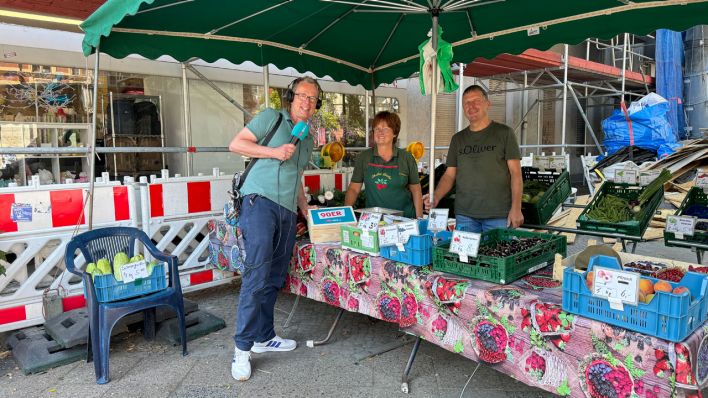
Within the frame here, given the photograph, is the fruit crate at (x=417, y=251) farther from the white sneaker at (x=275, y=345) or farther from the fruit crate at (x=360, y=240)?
the white sneaker at (x=275, y=345)

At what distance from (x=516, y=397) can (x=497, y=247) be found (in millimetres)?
986

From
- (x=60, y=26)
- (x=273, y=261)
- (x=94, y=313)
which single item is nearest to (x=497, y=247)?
(x=273, y=261)

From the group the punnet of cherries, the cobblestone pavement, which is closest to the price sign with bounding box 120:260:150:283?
the cobblestone pavement

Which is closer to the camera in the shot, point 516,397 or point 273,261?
point 516,397

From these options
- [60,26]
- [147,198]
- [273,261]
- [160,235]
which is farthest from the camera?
[60,26]

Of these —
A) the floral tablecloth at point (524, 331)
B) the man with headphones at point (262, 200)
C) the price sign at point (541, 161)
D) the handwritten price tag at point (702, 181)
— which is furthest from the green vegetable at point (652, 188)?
the price sign at point (541, 161)

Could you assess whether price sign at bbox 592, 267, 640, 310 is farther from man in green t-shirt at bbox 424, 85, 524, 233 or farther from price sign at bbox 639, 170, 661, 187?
price sign at bbox 639, 170, 661, 187

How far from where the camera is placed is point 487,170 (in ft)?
11.9

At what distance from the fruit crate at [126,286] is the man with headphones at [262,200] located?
0.65m

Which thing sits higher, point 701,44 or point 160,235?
point 701,44

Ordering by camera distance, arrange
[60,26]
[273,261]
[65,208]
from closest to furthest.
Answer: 1. [273,261]
2. [65,208]
3. [60,26]

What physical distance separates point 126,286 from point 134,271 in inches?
4.8

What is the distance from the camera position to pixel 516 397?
2930 mm

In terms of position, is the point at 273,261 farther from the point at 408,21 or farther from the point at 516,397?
the point at 408,21
